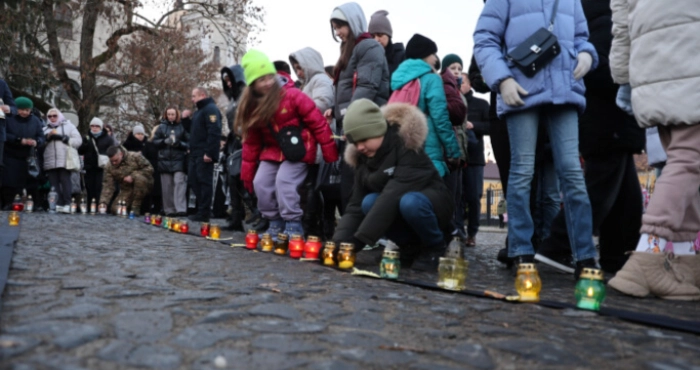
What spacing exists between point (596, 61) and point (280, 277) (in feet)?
8.57

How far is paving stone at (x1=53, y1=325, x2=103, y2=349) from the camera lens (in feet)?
7.01

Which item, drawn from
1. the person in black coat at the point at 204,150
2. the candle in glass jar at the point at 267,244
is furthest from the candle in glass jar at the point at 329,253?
the person in black coat at the point at 204,150

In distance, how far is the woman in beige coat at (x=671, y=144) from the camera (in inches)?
143

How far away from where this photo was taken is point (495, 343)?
2.41 meters

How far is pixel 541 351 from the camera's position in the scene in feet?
7.54

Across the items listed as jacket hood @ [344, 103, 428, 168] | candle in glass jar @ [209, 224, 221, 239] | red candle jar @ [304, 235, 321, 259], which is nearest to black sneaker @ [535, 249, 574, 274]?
jacket hood @ [344, 103, 428, 168]

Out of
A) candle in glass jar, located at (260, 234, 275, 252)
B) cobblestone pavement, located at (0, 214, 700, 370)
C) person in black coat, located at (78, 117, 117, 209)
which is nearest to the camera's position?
cobblestone pavement, located at (0, 214, 700, 370)

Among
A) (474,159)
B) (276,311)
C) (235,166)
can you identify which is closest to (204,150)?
(235,166)

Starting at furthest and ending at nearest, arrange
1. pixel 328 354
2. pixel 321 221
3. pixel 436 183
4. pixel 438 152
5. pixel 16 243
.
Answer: pixel 321 221, pixel 438 152, pixel 16 243, pixel 436 183, pixel 328 354

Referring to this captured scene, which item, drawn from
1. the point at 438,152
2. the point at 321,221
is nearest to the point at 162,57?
the point at 321,221

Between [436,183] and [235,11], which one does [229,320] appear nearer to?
[436,183]

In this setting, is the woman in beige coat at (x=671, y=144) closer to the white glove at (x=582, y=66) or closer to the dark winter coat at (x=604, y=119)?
the white glove at (x=582, y=66)

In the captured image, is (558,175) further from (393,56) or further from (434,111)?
(393,56)

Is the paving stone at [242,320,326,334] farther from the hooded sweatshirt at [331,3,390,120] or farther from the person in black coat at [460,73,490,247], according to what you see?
the person in black coat at [460,73,490,247]
